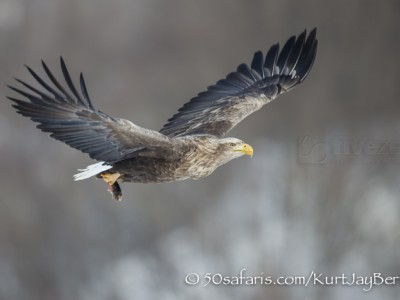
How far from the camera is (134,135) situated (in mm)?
6789

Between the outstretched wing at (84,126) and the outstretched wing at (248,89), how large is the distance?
48.6 inches

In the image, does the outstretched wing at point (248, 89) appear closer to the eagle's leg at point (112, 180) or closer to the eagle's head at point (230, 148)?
the eagle's head at point (230, 148)

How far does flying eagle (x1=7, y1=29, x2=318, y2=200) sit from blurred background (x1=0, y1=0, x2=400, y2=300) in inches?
138

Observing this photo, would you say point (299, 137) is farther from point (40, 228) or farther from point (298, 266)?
point (40, 228)

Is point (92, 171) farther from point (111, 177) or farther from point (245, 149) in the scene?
point (245, 149)

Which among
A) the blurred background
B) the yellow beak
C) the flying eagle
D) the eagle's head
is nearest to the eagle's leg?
the flying eagle

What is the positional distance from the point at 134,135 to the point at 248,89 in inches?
75.0

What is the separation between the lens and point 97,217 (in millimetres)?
12250

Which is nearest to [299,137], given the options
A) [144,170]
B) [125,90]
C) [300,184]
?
[300,184]

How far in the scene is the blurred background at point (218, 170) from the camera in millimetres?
11641

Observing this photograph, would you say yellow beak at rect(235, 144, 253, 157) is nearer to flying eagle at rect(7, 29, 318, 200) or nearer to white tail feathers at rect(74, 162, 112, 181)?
flying eagle at rect(7, 29, 318, 200)

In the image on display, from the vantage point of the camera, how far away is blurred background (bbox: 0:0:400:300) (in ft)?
38.2

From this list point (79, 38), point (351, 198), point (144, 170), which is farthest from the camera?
point (79, 38)

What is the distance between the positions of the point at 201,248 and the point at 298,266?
1.05 m
